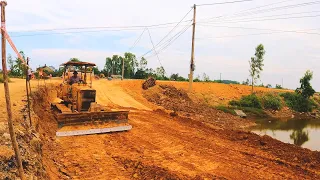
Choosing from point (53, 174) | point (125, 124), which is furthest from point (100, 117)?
point (53, 174)

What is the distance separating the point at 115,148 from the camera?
9117 mm

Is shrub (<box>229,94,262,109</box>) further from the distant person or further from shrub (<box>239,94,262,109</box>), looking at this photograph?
the distant person

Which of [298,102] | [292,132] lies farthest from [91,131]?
[298,102]

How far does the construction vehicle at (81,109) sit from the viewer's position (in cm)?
1016

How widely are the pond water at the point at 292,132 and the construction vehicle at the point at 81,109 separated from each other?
10770 mm

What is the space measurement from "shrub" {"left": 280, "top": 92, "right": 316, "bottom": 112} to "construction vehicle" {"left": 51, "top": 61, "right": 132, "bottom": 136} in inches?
967

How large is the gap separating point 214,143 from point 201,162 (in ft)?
8.38

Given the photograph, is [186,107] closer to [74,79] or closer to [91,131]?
[74,79]

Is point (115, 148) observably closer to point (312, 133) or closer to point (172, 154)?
point (172, 154)

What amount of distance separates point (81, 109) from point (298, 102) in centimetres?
2676

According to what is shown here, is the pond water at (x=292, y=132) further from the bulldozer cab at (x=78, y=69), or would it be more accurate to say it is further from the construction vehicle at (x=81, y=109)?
the bulldozer cab at (x=78, y=69)

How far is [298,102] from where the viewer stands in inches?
1201

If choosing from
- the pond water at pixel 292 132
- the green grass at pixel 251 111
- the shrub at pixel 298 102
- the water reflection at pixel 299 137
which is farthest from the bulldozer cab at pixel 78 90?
the shrub at pixel 298 102

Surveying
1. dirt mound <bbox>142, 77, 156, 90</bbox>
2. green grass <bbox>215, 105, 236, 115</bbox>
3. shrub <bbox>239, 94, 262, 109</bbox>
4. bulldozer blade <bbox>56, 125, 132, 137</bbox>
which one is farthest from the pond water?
bulldozer blade <bbox>56, 125, 132, 137</bbox>
